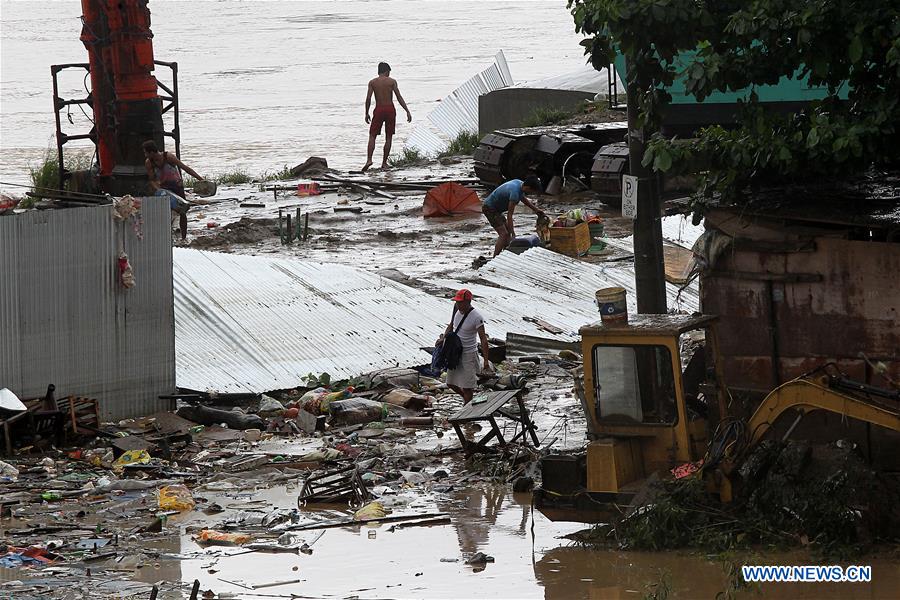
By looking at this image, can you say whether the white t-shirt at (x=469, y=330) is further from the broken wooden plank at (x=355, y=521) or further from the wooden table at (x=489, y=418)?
the broken wooden plank at (x=355, y=521)

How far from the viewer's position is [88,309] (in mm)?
13242

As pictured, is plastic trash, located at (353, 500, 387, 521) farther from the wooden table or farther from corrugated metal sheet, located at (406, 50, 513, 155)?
corrugated metal sheet, located at (406, 50, 513, 155)

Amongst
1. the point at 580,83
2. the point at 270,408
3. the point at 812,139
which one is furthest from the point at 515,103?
the point at 812,139

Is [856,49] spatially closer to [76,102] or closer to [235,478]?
[235,478]

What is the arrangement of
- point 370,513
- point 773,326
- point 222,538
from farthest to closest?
point 370,513
point 773,326
point 222,538

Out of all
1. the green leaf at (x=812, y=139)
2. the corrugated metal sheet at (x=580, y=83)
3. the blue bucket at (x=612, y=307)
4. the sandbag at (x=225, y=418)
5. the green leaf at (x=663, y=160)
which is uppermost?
the corrugated metal sheet at (x=580, y=83)

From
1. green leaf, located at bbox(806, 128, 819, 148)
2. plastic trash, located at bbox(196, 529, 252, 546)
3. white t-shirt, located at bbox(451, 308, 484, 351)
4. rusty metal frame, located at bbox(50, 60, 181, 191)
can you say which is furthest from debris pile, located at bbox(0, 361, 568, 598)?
rusty metal frame, located at bbox(50, 60, 181, 191)

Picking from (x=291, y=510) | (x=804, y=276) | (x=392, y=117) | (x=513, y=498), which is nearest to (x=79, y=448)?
(x=291, y=510)

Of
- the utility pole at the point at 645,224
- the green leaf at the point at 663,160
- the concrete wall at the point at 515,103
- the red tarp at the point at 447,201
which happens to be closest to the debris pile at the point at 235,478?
the utility pole at the point at 645,224

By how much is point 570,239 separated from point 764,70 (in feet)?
27.2

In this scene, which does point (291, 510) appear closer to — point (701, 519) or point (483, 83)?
point (701, 519)

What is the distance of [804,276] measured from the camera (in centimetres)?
992

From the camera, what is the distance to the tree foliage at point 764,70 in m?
10.3

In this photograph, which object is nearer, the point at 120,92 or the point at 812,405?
the point at 812,405
